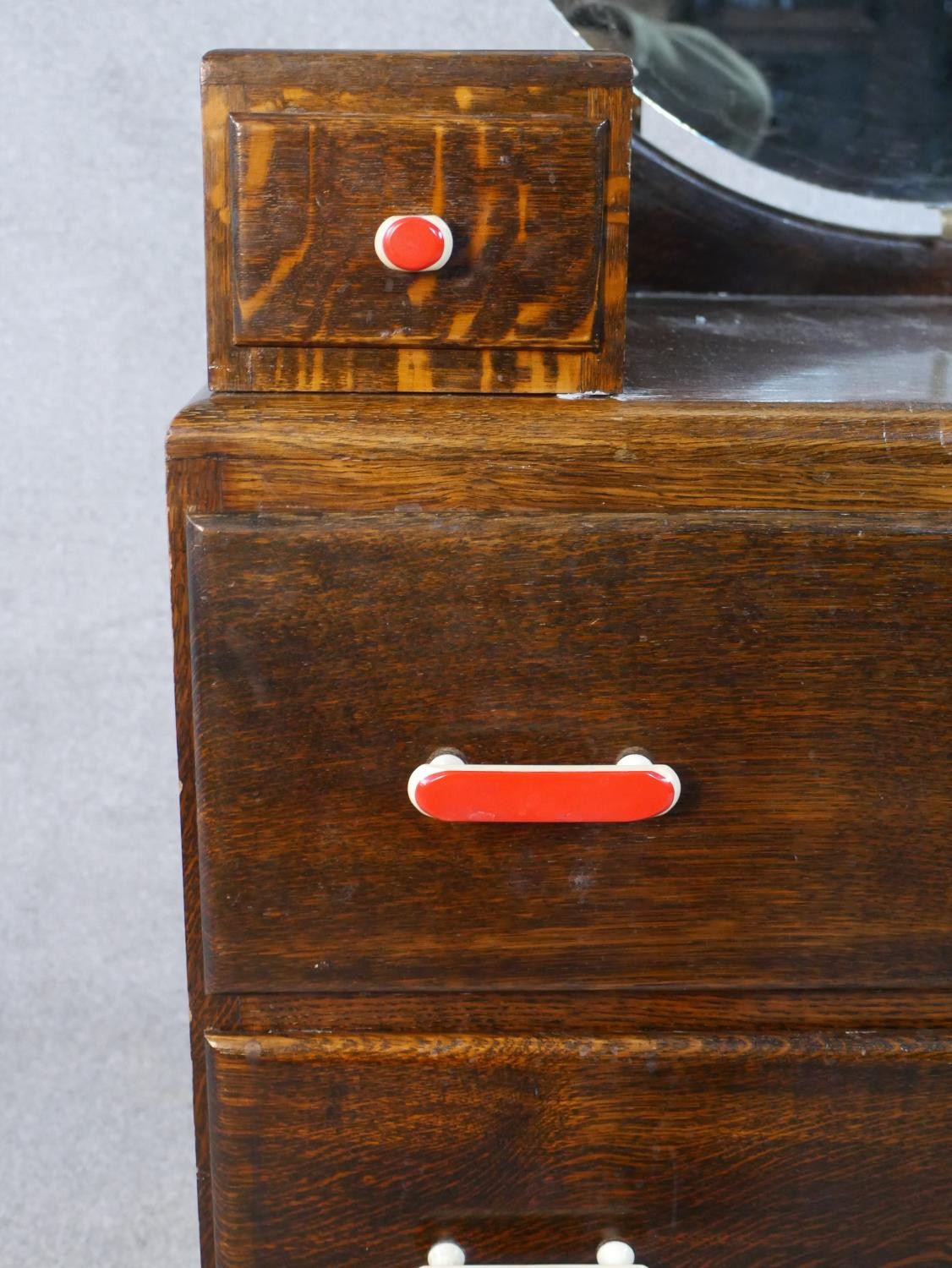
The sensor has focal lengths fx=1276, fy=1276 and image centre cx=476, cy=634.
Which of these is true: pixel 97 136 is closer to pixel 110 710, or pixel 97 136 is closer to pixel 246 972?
pixel 110 710

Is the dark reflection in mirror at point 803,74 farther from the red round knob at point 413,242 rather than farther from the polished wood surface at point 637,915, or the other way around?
the red round knob at point 413,242

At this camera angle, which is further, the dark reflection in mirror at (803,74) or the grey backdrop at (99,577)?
the grey backdrop at (99,577)

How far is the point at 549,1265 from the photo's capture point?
57cm

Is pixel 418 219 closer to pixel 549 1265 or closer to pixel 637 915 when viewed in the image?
pixel 637 915

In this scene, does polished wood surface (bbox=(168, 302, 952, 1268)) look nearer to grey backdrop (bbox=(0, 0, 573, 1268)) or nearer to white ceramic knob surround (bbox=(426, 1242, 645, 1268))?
white ceramic knob surround (bbox=(426, 1242, 645, 1268))

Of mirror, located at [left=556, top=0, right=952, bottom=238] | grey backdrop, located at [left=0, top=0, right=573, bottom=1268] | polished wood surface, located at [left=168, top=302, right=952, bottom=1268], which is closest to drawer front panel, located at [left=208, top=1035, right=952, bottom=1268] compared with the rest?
polished wood surface, located at [left=168, top=302, right=952, bottom=1268]

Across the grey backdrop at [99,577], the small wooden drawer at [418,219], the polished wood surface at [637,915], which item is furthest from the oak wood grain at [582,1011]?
the grey backdrop at [99,577]

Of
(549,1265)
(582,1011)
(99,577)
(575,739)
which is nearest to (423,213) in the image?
(575,739)

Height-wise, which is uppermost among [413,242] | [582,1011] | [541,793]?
[413,242]

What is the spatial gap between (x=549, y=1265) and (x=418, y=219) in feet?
1.48

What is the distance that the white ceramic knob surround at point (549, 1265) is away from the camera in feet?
1.85

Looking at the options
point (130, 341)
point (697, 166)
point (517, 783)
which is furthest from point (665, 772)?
point (130, 341)

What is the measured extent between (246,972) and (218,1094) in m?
0.06

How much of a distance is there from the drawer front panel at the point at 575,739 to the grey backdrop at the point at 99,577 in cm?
60
